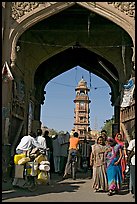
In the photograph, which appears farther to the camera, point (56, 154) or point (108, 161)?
point (56, 154)

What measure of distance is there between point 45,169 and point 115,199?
5.93ft

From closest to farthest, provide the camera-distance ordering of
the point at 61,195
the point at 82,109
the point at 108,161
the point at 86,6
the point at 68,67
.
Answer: the point at 61,195 < the point at 108,161 < the point at 86,6 < the point at 68,67 < the point at 82,109

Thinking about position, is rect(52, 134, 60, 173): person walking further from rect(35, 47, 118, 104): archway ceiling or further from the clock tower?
the clock tower

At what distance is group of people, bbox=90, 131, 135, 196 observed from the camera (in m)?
7.50

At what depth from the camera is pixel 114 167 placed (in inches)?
296

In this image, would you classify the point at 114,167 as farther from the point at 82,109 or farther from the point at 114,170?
the point at 82,109

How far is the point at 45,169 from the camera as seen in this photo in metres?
7.71

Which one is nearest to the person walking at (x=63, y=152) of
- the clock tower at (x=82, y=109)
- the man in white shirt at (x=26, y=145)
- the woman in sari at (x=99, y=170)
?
the man in white shirt at (x=26, y=145)

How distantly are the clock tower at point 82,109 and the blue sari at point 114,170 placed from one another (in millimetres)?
25741

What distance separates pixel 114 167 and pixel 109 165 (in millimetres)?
125

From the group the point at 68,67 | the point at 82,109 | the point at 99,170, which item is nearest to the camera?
the point at 99,170

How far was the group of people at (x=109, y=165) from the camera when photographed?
24.6ft

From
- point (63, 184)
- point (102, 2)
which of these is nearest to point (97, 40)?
point (102, 2)

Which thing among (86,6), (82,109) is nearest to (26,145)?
(86,6)
